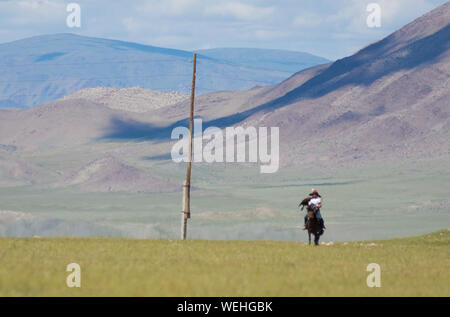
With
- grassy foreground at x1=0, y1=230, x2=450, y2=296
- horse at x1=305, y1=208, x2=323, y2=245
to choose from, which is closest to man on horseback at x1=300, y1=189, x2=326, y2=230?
horse at x1=305, y1=208, x2=323, y2=245

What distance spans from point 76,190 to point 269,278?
6349 inches

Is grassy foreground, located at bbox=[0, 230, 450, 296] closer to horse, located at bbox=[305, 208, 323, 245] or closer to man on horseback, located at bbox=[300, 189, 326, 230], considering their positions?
horse, located at bbox=[305, 208, 323, 245]

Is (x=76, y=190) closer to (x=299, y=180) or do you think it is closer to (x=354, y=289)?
(x=299, y=180)

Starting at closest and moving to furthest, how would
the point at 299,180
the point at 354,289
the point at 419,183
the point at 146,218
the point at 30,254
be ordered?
the point at 354,289 < the point at 30,254 < the point at 146,218 < the point at 419,183 < the point at 299,180

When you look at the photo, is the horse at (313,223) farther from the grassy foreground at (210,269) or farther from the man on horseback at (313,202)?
the grassy foreground at (210,269)

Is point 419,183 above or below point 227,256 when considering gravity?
above

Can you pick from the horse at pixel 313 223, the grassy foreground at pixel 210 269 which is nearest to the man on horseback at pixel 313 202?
the horse at pixel 313 223

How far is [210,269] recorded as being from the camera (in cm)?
2633

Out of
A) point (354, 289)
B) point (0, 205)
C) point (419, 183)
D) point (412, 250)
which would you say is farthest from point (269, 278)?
point (419, 183)

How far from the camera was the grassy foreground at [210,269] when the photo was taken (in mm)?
21234

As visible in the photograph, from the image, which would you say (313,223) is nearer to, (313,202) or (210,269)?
(313,202)

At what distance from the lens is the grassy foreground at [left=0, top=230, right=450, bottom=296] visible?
836 inches

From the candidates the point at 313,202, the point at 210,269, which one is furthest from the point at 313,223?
the point at 210,269
